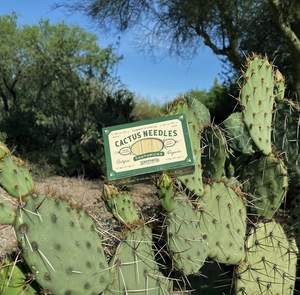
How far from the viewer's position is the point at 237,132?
2410mm

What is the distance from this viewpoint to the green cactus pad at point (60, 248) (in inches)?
55.0

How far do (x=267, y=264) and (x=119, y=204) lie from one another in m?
1.33

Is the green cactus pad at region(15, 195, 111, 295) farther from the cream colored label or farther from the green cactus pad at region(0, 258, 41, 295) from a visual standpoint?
the cream colored label

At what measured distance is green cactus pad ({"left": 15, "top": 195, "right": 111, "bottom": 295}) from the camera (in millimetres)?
1396

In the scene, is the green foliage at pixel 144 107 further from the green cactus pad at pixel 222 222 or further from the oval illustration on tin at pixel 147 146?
the oval illustration on tin at pixel 147 146

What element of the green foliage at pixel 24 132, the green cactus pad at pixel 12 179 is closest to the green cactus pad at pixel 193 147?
the green cactus pad at pixel 12 179

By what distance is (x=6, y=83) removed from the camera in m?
16.0

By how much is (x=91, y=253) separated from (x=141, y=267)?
1.03 ft

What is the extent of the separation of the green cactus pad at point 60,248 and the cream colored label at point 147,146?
317 mm

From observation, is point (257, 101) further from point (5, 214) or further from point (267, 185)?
point (5, 214)

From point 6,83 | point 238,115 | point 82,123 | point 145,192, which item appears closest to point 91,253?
point 238,115

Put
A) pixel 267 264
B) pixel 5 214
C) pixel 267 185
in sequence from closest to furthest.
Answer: pixel 5 214, pixel 267 264, pixel 267 185

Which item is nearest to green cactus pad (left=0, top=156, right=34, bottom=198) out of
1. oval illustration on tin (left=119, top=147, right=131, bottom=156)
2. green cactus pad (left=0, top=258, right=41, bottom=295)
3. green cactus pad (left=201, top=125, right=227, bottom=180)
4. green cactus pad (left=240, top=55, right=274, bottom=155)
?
green cactus pad (left=0, top=258, right=41, bottom=295)

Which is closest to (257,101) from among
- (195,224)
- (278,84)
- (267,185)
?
(278,84)
